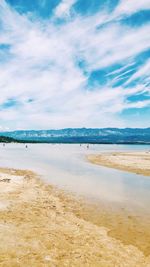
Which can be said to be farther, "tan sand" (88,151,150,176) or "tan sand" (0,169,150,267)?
"tan sand" (88,151,150,176)

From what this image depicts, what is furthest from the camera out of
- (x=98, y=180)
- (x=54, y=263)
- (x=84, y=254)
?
(x=98, y=180)

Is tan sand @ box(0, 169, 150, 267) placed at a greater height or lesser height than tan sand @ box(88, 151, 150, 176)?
lesser

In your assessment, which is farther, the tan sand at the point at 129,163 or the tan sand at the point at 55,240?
the tan sand at the point at 129,163

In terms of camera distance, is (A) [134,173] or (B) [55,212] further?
(A) [134,173]

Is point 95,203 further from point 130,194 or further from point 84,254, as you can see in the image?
point 84,254

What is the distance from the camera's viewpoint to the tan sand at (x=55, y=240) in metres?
12.5

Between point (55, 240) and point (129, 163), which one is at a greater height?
point (129, 163)

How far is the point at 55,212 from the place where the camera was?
20.7 m

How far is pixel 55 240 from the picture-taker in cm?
A: 1484

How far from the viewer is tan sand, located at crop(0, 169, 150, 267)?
41.1ft

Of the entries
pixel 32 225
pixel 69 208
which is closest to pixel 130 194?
pixel 69 208

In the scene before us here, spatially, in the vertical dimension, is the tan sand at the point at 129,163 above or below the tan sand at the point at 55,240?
above

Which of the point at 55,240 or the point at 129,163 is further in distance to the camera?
the point at 129,163

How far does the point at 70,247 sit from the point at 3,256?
3203 millimetres
